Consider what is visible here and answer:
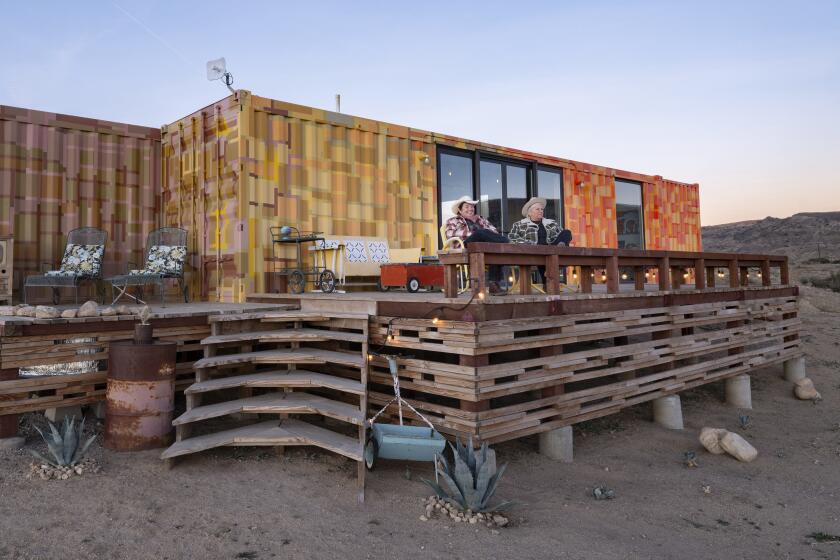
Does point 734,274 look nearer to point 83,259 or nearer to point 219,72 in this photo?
point 219,72

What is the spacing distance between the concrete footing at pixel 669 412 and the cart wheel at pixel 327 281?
4405mm

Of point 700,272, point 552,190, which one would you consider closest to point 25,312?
point 700,272

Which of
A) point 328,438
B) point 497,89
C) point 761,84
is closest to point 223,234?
point 328,438

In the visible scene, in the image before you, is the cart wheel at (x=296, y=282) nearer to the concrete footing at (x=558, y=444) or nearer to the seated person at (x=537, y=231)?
the seated person at (x=537, y=231)

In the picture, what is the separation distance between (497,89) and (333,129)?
7564 millimetres

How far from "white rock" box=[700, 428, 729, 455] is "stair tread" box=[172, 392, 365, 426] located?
159 inches

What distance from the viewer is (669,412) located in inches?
248

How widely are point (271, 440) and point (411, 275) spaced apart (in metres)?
3.14

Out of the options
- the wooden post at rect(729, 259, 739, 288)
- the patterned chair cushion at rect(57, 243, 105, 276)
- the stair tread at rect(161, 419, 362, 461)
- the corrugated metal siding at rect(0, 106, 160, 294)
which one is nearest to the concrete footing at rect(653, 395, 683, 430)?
the wooden post at rect(729, 259, 739, 288)

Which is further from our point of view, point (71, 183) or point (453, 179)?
point (453, 179)

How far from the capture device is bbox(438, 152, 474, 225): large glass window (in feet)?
29.5

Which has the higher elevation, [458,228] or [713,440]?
[458,228]

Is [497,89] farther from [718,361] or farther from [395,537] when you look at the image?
[395,537]

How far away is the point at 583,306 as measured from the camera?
198 inches
